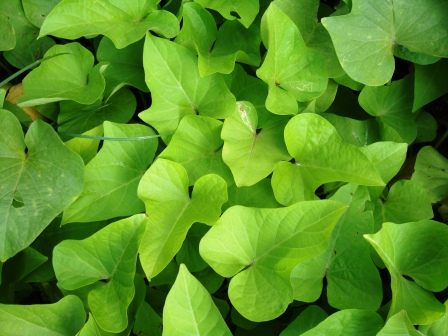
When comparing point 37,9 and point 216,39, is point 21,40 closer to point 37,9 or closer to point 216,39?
point 37,9

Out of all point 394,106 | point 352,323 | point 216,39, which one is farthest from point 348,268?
point 216,39

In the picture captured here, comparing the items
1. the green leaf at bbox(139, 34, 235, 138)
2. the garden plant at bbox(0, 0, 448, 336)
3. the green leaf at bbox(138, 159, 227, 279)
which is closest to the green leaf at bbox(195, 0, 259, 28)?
the garden plant at bbox(0, 0, 448, 336)

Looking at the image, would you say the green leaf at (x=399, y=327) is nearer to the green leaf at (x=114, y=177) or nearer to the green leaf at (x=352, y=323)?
the green leaf at (x=352, y=323)

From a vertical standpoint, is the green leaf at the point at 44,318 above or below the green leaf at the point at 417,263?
below

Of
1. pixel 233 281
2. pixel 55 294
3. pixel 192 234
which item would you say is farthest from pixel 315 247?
pixel 55 294

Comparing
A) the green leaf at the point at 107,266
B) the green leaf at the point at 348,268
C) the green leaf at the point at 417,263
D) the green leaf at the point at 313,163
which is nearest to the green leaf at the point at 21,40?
the green leaf at the point at 107,266
